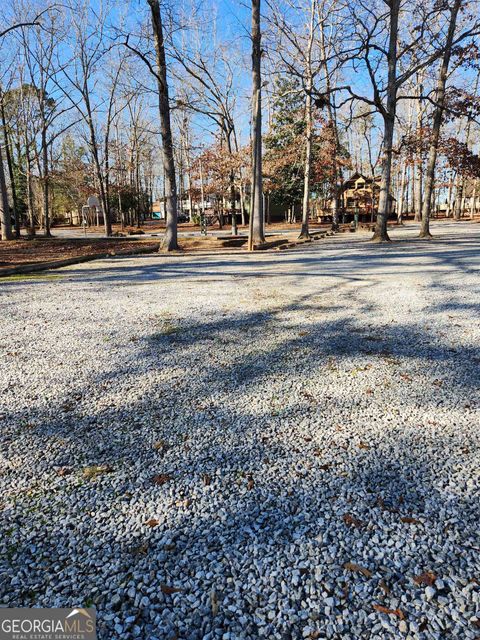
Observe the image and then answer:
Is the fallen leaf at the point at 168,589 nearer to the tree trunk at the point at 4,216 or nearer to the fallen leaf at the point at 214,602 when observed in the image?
the fallen leaf at the point at 214,602

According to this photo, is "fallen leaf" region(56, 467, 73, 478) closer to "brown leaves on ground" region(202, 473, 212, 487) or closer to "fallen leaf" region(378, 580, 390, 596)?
"brown leaves on ground" region(202, 473, 212, 487)

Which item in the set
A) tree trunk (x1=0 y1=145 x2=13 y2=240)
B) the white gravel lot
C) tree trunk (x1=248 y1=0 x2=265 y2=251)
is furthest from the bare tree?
tree trunk (x1=0 y1=145 x2=13 y2=240)

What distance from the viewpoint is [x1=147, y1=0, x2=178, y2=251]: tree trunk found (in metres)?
10.8

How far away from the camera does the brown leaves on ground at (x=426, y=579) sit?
1192mm

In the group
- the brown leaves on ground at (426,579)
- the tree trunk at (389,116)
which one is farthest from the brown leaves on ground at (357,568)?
the tree trunk at (389,116)

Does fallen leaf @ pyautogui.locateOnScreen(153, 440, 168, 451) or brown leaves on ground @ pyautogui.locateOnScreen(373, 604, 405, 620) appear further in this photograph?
fallen leaf @ pyautogui.locateOnScreen(153, 440, 168, 451)

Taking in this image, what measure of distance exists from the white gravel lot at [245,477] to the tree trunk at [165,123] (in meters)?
8.63

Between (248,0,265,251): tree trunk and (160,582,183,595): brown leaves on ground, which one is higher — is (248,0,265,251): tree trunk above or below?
above

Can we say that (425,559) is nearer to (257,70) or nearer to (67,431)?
(67,431)

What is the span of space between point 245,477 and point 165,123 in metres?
11.6

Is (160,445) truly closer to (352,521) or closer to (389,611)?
(352,521)

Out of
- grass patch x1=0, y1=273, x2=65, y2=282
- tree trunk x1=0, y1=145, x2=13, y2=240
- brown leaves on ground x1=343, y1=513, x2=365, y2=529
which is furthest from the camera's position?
tree trunk x1=0, y1=145, x2=13, y2=240

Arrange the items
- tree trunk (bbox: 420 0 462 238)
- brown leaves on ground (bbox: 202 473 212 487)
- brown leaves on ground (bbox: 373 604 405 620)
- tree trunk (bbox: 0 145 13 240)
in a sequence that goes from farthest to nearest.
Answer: tree trunk (bbox: 0 145 13 240) → tree trunk (bbox: 420 0 462 238) → brown leaves on ground (bbox: 202 473 212 487) → brown leaves on ground (bbox: 373 604 405 620)

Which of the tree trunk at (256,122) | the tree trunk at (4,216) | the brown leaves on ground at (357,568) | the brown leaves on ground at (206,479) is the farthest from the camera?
the tree trunk at (4,216)
